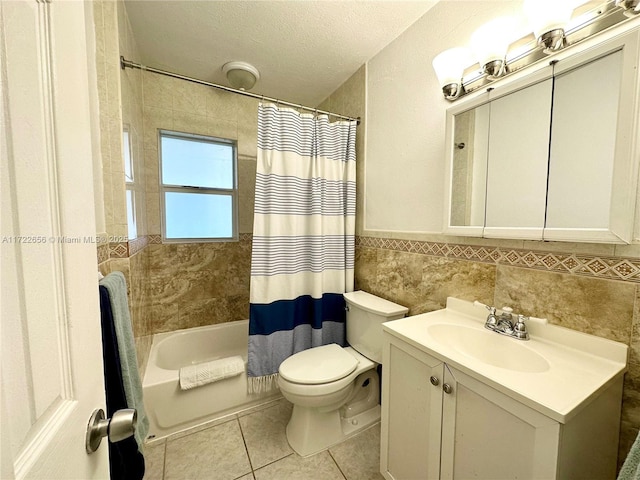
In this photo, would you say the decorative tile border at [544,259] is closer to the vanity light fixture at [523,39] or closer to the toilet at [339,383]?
the toilet at [339,383]

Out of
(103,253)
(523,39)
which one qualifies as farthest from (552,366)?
(103,253)

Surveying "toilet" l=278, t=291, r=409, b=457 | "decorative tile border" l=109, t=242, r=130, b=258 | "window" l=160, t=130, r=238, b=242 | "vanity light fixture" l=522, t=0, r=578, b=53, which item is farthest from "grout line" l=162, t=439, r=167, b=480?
"vanity light fixture" l=522, t=0, r=578, b=53

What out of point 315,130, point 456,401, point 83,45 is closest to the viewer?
point 83,45

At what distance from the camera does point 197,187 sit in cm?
225

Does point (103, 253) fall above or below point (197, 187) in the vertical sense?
below

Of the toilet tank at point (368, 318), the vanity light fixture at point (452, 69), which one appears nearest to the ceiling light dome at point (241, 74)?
the vanity light fixture at point (452, 69)

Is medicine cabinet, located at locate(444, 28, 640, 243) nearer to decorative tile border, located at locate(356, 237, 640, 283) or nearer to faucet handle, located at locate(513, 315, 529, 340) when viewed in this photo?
decorative tile border, located at locate(356, 237, 640, 283)

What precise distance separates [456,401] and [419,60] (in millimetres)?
1700

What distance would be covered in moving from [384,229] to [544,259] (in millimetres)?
876

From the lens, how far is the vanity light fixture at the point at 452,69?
3.80 feet

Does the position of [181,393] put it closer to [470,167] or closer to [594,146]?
[470,167]

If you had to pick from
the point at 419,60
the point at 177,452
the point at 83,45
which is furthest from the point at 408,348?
the point at 419,60

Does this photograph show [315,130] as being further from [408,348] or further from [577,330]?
[577,330]

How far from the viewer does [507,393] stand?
694mm
